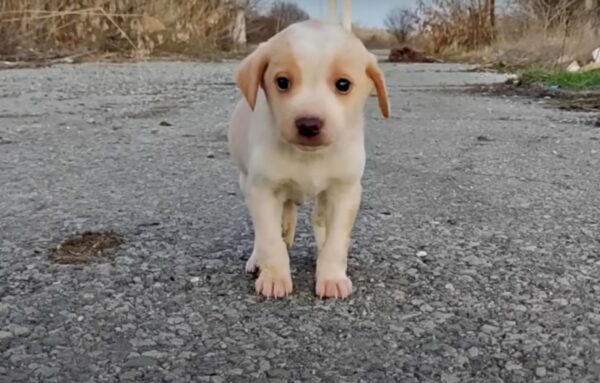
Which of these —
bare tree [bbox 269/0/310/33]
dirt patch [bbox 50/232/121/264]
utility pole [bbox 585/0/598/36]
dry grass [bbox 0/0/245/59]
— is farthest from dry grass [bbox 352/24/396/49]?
dirt patch [bbox 50/232/121/264]

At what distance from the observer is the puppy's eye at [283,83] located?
1.75 m

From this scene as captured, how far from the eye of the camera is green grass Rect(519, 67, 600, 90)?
7681 mm

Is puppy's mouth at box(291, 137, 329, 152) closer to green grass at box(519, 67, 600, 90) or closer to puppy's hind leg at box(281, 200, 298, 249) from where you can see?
puppy's hind leg at box(281, 200, 298, 249)

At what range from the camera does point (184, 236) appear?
2346 millimetres

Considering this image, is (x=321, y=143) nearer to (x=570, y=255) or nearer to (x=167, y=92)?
(x=570, y=255)

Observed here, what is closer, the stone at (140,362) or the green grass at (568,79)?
the stone at (140,362)

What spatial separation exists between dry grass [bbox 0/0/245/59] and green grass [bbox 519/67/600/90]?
7.29 m

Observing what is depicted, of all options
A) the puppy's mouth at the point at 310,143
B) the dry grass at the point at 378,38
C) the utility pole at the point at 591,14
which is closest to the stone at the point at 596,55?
the utility pole at the point at 591,14

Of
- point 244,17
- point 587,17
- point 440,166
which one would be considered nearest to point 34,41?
point 244,17

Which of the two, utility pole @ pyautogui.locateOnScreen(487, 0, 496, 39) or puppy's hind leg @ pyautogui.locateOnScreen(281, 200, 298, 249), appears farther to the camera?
utility pole @ pyautogui.locateOnScreen(487, 0, 496, 39)

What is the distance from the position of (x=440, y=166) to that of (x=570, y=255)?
57.1 inches

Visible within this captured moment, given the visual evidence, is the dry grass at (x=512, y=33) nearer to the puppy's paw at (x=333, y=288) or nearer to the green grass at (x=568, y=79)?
the green grass at (x=568, y=79)

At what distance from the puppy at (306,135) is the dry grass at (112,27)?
1124 centimetres

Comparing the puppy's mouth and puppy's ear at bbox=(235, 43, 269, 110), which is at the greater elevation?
puppy's ear at bbox=(235, 43, 269, 110)
